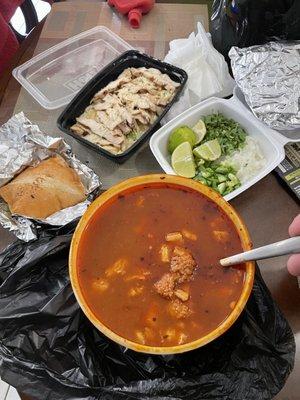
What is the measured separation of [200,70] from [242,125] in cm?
28

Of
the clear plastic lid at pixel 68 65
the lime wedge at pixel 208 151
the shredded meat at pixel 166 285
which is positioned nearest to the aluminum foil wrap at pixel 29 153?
the clear plastic lid at pixel 68 65

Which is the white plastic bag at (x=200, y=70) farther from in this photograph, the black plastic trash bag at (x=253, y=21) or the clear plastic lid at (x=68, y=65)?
the clear plastic lid at (x=68, y=65)

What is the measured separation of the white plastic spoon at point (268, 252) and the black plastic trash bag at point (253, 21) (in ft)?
2.85

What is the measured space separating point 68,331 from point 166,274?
0.97 ft

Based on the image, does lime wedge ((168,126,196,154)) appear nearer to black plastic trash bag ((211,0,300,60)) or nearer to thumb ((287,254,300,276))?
black plastic trash bag ((211,0,300,60))

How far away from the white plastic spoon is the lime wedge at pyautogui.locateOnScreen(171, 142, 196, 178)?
18.7 inches

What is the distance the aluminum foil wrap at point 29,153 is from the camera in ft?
4.56

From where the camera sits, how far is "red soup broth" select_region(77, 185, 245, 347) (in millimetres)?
978

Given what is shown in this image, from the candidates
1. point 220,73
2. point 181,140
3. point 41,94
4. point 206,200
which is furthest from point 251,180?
point 41,94

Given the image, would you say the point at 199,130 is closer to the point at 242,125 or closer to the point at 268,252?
the point at 242,125

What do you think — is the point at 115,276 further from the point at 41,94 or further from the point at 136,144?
the point at 41,94

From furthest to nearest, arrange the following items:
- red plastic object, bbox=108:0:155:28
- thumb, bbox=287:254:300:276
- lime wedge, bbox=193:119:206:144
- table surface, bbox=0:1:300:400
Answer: red plastic object, bbox=108:0:155:28 < lime wedge, bbox=193:119:206:144 < table surface, bbox=0:1:300:400 < thumb, bbox=287:254:300:276

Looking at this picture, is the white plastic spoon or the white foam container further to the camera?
the white foam container

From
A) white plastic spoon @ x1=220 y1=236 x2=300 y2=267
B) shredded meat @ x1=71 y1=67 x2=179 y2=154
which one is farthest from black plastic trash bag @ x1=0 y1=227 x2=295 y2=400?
Answer: shredded meat @ x1=71 y1=67 x2=179 y2=154
